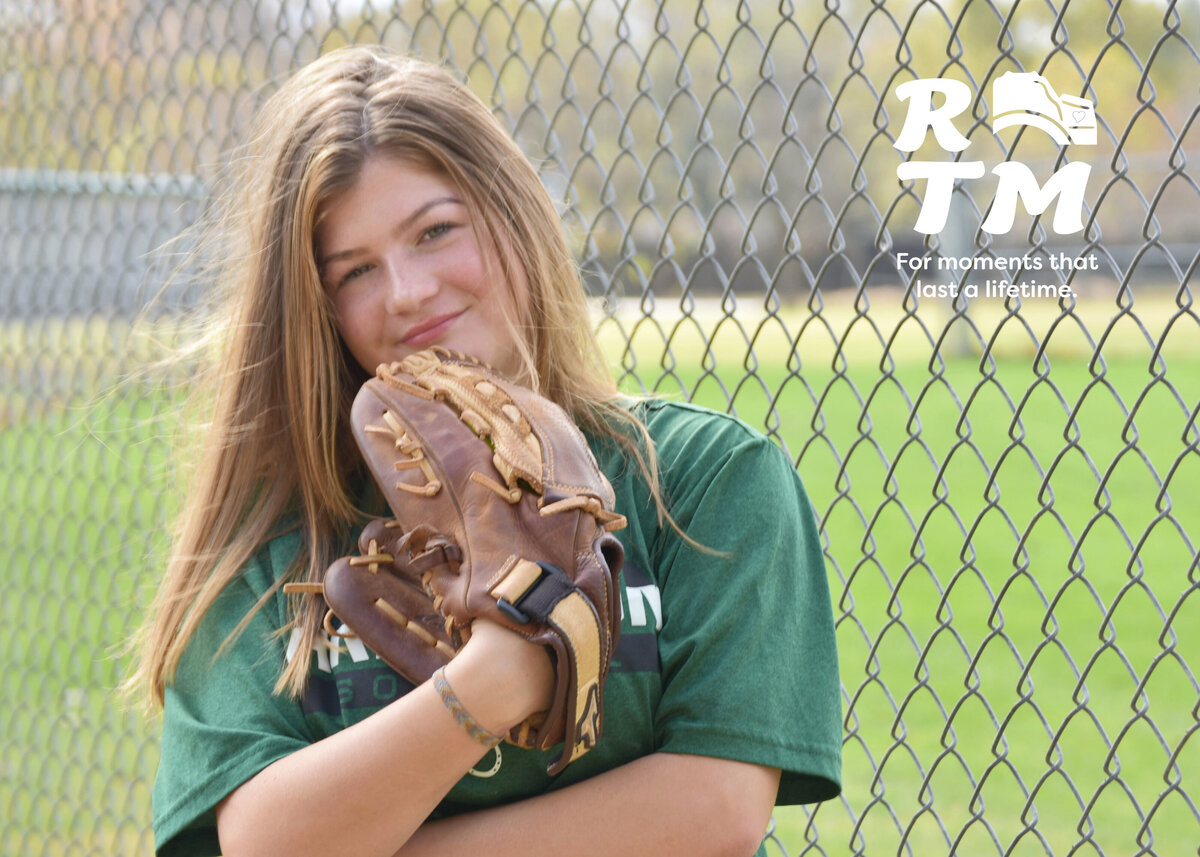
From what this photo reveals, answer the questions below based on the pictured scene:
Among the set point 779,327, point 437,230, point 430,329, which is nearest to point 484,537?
point 430,329

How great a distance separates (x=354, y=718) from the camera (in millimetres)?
1467

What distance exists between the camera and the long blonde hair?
1.62 metres

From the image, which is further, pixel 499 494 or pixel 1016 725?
pixel 1016 725

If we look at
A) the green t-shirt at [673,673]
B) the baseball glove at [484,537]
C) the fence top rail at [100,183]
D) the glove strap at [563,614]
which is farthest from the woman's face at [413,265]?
the fence top rail at [100,183]

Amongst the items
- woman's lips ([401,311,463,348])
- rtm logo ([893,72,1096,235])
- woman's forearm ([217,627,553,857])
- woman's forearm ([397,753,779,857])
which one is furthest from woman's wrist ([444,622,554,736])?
rtm logo ([893,72,1096,235])

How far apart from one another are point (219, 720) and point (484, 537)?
17.4 inches

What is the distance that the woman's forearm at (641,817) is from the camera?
1342mm

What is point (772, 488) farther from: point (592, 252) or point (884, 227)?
point (592, 252)

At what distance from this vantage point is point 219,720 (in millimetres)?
1464

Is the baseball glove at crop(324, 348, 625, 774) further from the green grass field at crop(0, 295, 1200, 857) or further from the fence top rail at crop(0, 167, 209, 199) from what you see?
the fence top rail at crop(0, 167, 209, 199)

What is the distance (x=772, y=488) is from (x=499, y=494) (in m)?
0.36

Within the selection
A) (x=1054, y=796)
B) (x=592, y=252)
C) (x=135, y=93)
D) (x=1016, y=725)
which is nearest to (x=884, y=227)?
(x=592, y=252)

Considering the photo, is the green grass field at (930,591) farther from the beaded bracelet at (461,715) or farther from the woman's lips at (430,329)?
the beaded bracelet at (461,715)

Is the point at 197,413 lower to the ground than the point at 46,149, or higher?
lower
